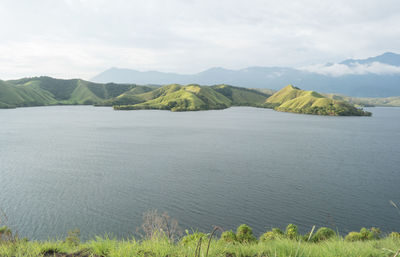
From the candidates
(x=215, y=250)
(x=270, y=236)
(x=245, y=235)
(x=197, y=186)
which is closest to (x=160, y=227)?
(x=245, y=235)

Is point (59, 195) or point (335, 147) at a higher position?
point (335, 147)

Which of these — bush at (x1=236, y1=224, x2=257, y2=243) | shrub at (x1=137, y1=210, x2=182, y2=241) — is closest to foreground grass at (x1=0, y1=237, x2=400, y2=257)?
shrub at (x1=137, y1=210, x2=182, y2=241)

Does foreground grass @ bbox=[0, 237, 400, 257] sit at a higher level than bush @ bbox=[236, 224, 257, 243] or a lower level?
higher

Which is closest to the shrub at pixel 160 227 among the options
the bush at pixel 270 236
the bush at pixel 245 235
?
the bush at pixel 245 235

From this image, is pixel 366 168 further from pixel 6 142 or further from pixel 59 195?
pixel 6 142

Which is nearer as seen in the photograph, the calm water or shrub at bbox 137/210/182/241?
shrub at bbox 137/210/182/241

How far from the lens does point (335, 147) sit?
94.2 m

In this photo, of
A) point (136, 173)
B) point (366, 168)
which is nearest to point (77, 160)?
point (136, 173)

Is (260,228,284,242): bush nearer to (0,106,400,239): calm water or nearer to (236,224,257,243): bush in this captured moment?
(236,224,257,243): bush

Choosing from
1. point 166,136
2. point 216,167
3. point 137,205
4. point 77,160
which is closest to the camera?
point 137,205

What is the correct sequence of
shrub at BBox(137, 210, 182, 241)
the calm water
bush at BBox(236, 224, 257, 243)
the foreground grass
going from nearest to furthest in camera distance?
the foreground grass, shrub at BBox(137, 210, 182, 241), bush at BBox(236, 224, 257, 243), the calm water

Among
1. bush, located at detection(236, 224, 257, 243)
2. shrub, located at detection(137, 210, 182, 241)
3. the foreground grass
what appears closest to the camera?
the foreground grass

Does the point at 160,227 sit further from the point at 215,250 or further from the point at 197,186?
the point at 197,186

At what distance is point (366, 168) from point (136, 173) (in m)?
59.1
